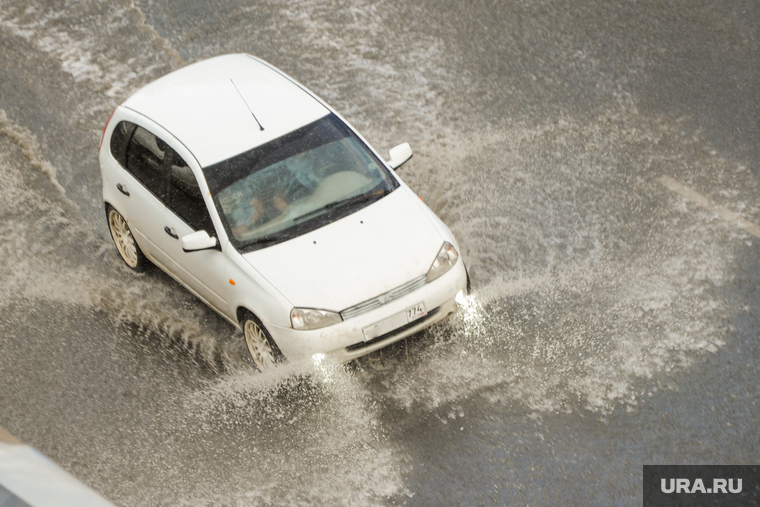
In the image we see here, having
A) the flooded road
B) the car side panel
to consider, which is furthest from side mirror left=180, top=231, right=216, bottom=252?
the flooded road

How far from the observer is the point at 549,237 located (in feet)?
23.9

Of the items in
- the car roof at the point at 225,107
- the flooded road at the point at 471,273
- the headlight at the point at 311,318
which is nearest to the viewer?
the flooded road at the point at 471,273

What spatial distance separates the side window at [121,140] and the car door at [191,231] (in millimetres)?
673

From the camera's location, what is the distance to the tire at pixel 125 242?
23.7 ft

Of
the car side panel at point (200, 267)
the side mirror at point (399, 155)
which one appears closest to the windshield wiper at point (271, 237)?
the car side panel at point (200, 267)

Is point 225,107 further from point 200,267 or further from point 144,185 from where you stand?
point 200,267

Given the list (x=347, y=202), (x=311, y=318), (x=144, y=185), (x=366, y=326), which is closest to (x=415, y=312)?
(x=366, y=326)

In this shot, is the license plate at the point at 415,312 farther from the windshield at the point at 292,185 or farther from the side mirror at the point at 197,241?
the side mirror at the point at 197,241

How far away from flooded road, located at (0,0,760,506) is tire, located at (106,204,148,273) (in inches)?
4.3

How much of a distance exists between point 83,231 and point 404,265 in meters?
3.78

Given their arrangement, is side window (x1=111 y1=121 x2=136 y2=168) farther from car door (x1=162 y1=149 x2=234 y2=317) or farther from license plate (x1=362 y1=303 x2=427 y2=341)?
license plate (x1=362 y1=303 x2=427 y2=341)

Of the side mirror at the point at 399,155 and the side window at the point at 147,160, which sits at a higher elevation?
the side window at the point at 147,160

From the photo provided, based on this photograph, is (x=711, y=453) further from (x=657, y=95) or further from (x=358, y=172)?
(x=657, y=95)

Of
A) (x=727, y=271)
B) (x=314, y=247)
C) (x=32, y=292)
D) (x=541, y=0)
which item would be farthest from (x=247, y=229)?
(x=541, y=0)
